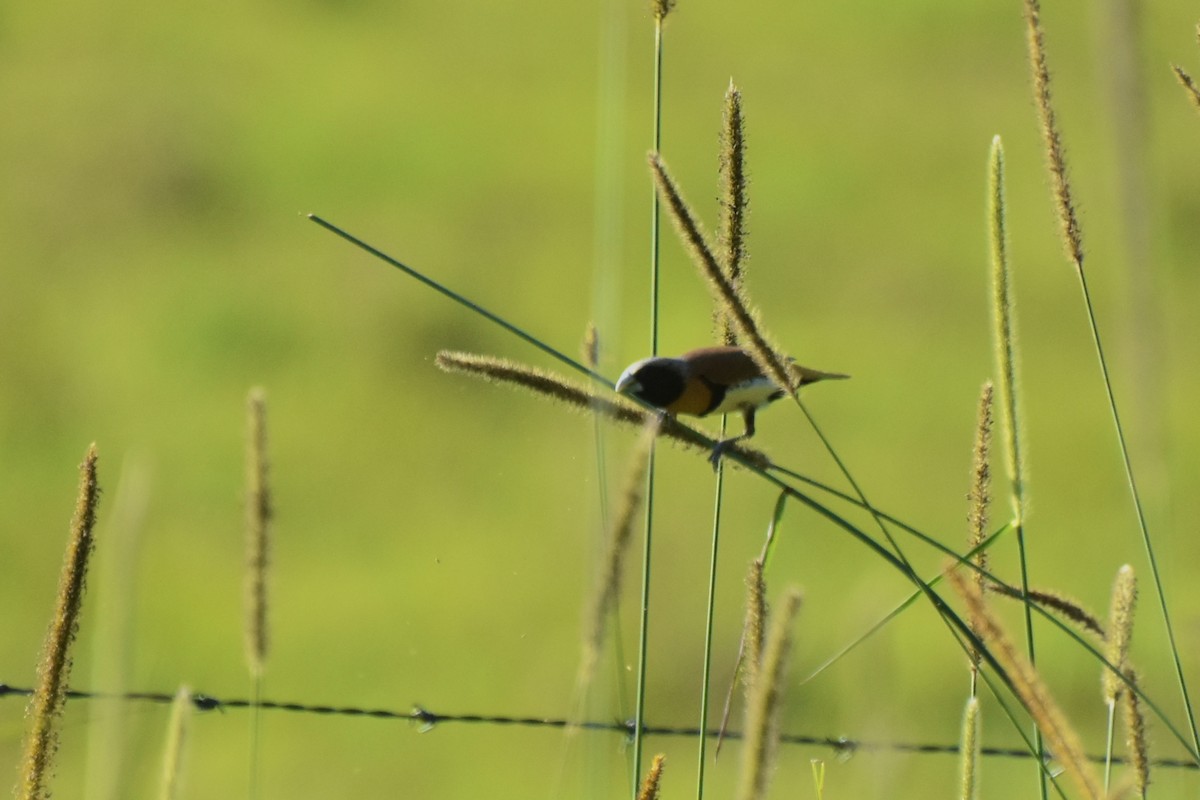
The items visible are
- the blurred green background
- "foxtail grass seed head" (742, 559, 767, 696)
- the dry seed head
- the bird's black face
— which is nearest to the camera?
"foxtail grass seed head" (742, 559, 767, 696)

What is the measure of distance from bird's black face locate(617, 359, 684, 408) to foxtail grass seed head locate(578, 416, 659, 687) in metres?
0.94

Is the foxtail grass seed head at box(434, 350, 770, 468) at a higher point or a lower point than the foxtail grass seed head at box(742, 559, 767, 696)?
higher

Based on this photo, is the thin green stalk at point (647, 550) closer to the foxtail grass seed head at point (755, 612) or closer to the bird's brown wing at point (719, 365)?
the foxtail grass seed head at point (755, 612)

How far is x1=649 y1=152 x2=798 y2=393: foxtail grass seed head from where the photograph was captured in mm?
1348

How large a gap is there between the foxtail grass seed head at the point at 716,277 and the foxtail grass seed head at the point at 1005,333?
228mm

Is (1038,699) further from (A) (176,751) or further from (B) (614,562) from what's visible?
(A) (176,751)

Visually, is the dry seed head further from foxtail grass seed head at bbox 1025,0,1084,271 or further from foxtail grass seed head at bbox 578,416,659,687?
foxtail grass seed head at bbox 578,416,659,687

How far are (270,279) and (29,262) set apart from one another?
2.09 m

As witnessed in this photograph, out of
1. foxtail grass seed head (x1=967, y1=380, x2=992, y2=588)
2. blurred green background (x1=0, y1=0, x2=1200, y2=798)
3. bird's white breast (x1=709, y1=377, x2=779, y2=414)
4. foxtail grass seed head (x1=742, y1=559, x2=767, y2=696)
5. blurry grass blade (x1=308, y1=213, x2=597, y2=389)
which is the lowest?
foxtail grass seed head (x1=742, y1=559, x2=767, y2=696)

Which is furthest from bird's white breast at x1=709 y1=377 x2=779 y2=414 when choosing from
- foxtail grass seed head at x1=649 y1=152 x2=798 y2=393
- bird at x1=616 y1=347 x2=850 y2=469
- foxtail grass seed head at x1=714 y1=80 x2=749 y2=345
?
foxtail grass seed head at x1=649 y1=152 x2=798 y2=393

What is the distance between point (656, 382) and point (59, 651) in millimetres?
1029

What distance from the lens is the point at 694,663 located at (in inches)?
383

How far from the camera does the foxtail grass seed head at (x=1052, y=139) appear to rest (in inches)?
60.8

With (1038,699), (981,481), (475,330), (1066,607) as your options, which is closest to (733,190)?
(981,481)
